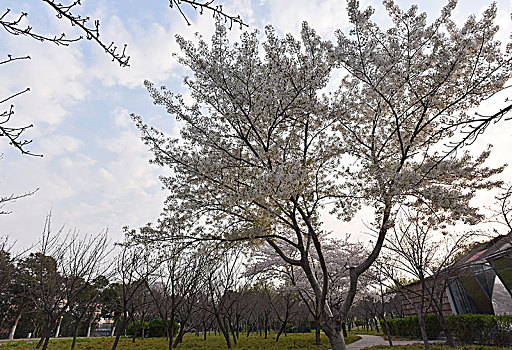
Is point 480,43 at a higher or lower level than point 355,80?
lower

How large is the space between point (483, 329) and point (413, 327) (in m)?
6.99

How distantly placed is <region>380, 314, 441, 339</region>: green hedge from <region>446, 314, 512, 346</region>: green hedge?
99.3 inches

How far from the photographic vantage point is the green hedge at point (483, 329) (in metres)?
10.2

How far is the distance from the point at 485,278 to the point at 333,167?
1129 cm

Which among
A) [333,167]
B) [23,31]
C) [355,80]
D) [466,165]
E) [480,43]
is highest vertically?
[355,80]

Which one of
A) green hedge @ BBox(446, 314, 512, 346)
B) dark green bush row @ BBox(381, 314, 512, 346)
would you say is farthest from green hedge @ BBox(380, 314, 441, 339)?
green hedge @ BBox(446, 314, 512, 346)

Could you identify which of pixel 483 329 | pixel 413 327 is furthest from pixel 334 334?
pixel 413 327

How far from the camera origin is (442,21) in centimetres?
589

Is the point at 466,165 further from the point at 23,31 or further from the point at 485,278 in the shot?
the point at 485,278

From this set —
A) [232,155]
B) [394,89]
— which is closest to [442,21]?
[394,89]

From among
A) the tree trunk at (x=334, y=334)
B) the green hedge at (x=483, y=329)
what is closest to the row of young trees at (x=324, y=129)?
the tree trunk at (x=334, y=334)

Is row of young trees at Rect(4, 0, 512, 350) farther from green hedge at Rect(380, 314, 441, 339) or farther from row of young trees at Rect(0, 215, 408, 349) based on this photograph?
green hedge at Rect(380, 314, 441, 339)

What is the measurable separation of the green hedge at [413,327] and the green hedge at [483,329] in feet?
8.28

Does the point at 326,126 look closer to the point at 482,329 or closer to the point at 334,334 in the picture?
the point at 334,334
